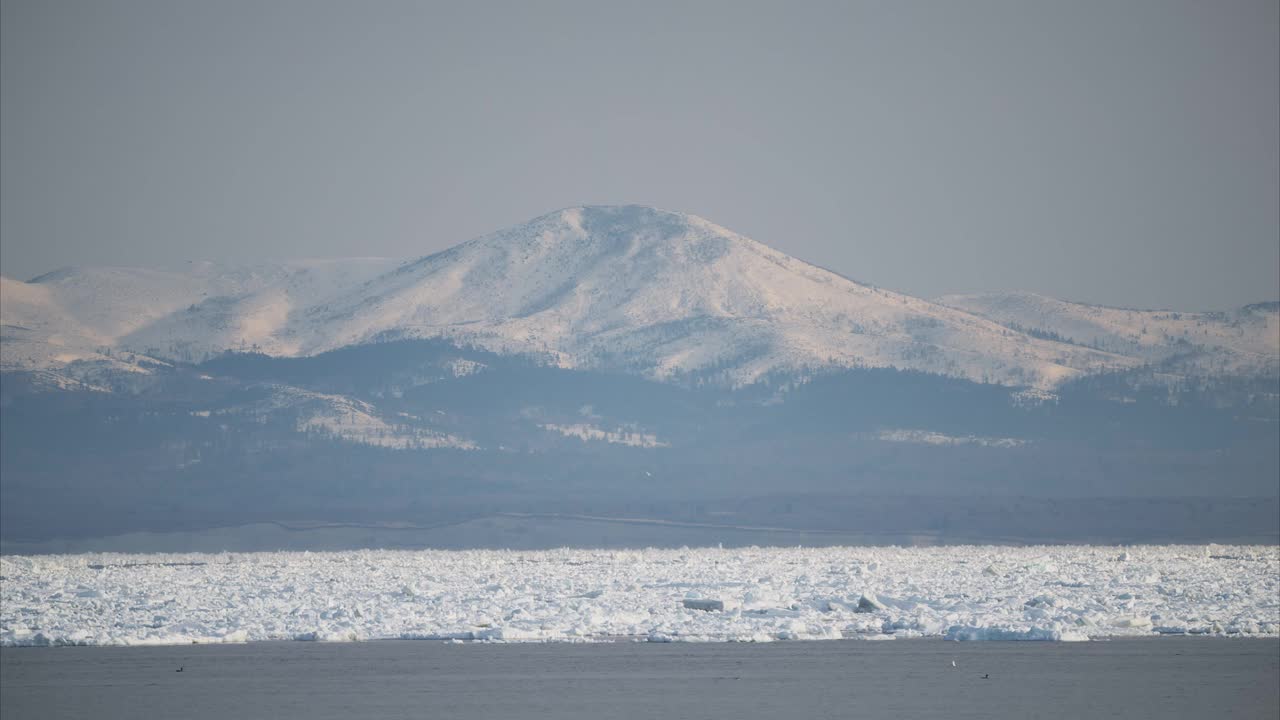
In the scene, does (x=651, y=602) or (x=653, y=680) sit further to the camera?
(x=651, y=602)

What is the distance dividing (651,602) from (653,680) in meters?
14.1

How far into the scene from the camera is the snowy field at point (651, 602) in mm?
46438

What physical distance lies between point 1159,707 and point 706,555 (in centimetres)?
5073

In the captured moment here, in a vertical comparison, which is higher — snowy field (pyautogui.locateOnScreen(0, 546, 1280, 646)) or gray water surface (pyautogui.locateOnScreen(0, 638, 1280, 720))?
snowy field (pyautogui.locateOnScreen(0, 546, 1280, 646))

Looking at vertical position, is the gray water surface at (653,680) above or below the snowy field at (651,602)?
below

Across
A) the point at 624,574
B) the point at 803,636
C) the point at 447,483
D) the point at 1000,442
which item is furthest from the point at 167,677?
the point at 1000,442

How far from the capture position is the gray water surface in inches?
1382

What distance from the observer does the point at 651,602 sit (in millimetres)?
52312

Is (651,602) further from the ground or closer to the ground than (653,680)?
further from the ground

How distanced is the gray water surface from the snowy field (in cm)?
158

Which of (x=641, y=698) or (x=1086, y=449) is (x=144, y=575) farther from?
(x=1086, y=449)

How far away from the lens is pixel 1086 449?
7672 inches

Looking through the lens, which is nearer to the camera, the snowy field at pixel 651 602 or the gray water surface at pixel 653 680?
the gray water surface at pixel 653 680

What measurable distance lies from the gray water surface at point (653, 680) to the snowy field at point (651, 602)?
1584mm
